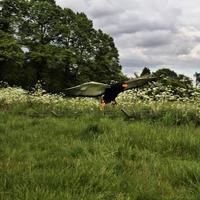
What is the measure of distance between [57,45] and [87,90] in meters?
43.1

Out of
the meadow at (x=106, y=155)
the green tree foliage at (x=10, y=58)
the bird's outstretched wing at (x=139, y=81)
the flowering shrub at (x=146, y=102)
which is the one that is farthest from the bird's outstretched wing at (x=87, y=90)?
the green tree foliage at (x=10, y=58)

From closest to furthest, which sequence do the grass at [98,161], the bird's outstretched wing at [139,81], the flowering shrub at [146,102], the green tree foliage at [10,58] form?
the grass at [98,161], the bird's outstretched wing at [139,81], the flowering shrub at [146,102], the green tree foliage at [10,58]

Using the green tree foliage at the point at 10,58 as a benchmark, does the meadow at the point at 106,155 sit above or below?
below

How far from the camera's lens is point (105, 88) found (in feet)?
43.6

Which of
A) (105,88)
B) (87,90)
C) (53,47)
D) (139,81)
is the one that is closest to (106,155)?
(87,90)

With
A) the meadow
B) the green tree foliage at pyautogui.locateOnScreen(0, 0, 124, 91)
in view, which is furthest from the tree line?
the meadow

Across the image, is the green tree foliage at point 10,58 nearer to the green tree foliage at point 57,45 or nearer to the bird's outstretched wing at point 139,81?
the green tree foliage at point 57,45

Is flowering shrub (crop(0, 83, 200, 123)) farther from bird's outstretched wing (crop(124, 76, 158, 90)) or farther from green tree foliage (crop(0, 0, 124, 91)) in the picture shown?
green tree foliage (crop(0, 0, 124, 91))

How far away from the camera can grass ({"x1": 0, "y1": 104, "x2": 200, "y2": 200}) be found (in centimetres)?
603

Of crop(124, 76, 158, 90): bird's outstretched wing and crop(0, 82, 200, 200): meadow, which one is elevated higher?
crop(124, 76, 158, 90): bird's outstretched wing

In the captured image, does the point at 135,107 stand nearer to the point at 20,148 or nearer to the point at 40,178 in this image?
the point at 20,148

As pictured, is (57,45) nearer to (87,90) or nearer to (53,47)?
(53,47)

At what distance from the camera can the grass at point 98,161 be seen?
6.03 m

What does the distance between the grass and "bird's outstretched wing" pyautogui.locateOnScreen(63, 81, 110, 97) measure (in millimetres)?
756
